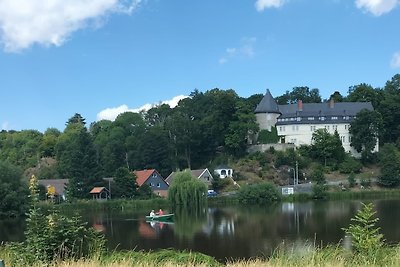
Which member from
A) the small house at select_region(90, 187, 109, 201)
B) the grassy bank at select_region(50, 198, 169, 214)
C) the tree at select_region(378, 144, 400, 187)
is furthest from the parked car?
the tree at select_region(378, 144, 400, 187)

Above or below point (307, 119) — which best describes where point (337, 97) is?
above

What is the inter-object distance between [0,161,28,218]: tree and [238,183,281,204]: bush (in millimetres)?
25136

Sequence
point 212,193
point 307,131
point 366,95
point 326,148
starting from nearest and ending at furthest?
point 212,193 < point 326,148 < point 307,131 < point 366,95

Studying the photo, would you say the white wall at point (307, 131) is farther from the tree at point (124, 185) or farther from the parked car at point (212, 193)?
the tree at point (124, 185)

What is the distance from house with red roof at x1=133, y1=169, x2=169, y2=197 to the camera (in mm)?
69244

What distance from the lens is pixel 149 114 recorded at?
97.9 m

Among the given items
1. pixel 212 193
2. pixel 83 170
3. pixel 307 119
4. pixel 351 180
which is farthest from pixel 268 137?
pixel 83 170

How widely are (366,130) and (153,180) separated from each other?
109 ft

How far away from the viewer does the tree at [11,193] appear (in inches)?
1767

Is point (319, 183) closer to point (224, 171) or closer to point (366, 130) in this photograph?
point (366, 130)

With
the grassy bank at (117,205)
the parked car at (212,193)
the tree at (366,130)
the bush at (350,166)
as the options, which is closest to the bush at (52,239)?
the grassy bank at (117,205)

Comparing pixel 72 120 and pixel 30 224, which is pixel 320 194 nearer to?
pixel 30 224

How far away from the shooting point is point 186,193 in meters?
53.8

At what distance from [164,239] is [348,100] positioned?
2625 inches
